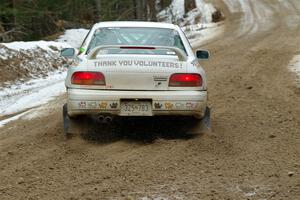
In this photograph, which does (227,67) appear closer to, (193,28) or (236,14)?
(193,28)

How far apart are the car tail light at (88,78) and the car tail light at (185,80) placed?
0.81 m

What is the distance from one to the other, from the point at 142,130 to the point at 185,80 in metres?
1.14

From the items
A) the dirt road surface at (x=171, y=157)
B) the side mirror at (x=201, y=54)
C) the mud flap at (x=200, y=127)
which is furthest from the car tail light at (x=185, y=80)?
the side mirror at (x=201, y=54)

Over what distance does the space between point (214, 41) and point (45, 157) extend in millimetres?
14952

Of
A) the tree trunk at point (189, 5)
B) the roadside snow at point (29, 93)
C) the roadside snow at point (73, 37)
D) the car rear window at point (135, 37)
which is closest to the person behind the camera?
the car rear window at point (135, 37)

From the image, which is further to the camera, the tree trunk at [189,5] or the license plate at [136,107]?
the tree trunk at [189,5]

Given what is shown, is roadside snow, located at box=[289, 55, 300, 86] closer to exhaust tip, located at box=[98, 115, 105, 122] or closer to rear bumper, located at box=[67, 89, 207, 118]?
rear bumper, located at box=[67, 89, 207, 118]

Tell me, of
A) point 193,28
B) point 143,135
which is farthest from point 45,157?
point 193,28

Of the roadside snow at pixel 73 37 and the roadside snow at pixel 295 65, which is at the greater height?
the roadside snow at pixel 295 65

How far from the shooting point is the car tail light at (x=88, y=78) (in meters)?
6.60

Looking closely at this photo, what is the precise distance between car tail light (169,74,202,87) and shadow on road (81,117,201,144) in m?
0.63

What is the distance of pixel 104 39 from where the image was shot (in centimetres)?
760

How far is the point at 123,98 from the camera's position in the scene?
258 inches

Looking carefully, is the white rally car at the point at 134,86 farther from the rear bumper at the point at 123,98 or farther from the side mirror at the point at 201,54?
the side mirror at the point at 201,54
